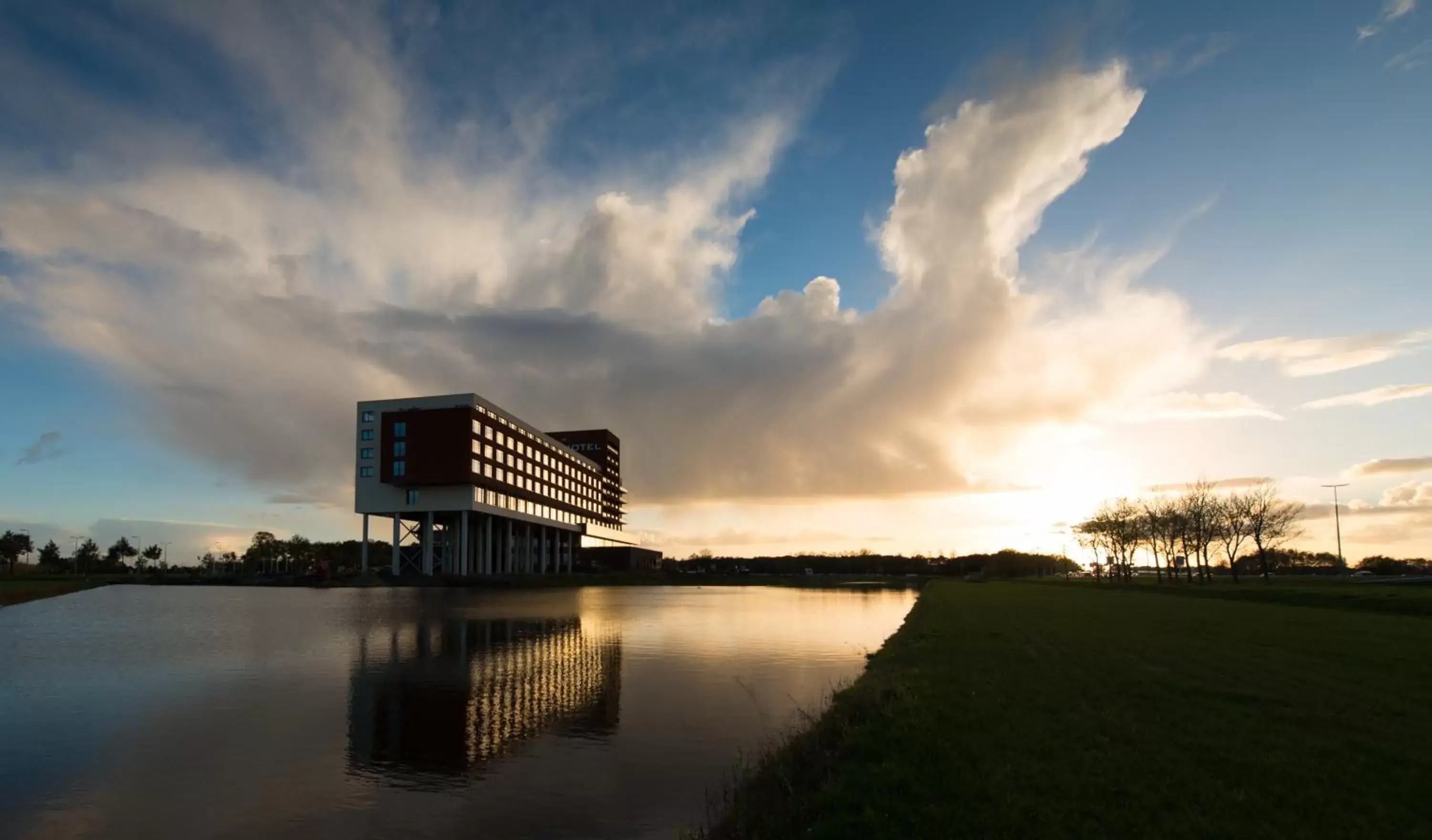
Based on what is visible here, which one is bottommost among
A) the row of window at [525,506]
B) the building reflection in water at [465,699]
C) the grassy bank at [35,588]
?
the grassy bank at [35,588]

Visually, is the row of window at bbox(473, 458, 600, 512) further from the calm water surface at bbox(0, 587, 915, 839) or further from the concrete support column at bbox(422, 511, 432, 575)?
the calm water surface at bbox(0, 587, 915, 839)

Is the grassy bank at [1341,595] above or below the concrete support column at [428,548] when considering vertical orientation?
below

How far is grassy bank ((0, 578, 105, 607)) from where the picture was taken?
89.3m

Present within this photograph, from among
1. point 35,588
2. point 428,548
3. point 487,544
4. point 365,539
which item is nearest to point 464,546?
point 428,548

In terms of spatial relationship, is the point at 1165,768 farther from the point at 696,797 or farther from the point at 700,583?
the point at 700,583

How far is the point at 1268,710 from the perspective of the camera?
17.4m

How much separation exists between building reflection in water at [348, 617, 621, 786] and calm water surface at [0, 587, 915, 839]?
0.11m

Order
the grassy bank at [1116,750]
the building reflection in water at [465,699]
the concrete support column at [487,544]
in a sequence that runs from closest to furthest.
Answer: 1. the grassy bank at [1116,750]
2. the building reflection in water at [465,699]
3. the concrete support column at [487,544]

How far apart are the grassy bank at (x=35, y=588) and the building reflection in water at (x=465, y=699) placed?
7043cm

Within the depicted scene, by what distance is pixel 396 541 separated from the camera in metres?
132

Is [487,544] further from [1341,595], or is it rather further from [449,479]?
[1341,595]

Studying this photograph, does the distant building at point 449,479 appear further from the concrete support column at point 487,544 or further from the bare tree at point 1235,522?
the bare tree at point 1235,522

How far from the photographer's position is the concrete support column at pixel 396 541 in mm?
132375

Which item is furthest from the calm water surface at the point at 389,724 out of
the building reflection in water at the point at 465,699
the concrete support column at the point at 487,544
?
the concrete support column at the point at 487,544
